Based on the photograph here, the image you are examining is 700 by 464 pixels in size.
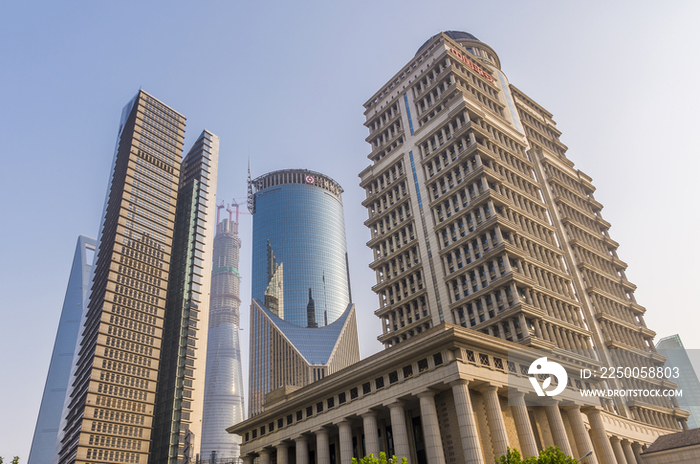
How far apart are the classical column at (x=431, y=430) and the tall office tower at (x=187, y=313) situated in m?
72.4

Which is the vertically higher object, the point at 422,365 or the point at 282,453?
the point at 422,365

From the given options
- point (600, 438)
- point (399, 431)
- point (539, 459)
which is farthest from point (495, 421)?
point (600, 438)

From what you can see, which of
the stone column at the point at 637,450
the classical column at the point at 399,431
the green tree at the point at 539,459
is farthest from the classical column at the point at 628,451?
the green tree at the point at 539,459

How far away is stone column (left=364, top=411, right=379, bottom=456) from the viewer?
56.9 m

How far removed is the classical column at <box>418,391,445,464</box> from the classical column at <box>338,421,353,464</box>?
37.5ft

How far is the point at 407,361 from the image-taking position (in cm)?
5719

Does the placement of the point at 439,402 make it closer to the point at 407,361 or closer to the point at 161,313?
the point at 407,361

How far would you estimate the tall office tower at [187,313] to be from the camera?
408ft

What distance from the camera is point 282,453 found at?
70250 mm

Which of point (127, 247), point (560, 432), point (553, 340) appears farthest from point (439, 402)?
point (127, 247)

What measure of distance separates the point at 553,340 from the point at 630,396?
22781 millimetres

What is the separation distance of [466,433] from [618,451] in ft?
115

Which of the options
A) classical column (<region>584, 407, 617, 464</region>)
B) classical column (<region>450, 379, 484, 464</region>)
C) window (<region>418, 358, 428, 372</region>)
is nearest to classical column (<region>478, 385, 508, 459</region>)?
classical column (<region>450, 379, 484, 464</region>)

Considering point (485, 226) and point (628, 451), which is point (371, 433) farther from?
point (628, 451)
